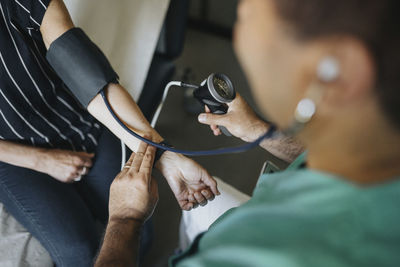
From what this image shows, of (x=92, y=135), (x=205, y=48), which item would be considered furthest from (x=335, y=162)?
(x=205, y=48)

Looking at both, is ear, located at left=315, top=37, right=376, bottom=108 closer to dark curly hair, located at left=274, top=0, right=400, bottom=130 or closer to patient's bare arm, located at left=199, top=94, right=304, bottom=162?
dark curly hair, located at left=274, top=0, right=400, bottom=130

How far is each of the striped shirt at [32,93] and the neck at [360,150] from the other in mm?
918

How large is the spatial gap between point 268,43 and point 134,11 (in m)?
1.17

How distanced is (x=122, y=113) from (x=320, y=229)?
811 mm

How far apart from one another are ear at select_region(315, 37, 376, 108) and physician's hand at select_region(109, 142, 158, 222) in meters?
0.58

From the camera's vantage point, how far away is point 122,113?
1146mm

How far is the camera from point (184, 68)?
248 centimetres

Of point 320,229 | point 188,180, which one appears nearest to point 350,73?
point 320,229

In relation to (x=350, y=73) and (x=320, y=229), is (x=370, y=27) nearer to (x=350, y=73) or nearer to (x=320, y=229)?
(x=350, y=73)

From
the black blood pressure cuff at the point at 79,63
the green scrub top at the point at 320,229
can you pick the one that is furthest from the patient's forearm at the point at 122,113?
the green scrub top at the point at 320,229

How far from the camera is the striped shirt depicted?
1.03 m

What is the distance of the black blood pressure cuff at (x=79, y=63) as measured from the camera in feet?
3.34

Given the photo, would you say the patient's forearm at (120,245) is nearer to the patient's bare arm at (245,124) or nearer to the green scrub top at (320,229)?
the green scrub top at (320,229)

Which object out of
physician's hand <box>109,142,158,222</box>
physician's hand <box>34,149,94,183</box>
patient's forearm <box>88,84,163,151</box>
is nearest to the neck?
physician's hand <box>109,142,158,222</box>
